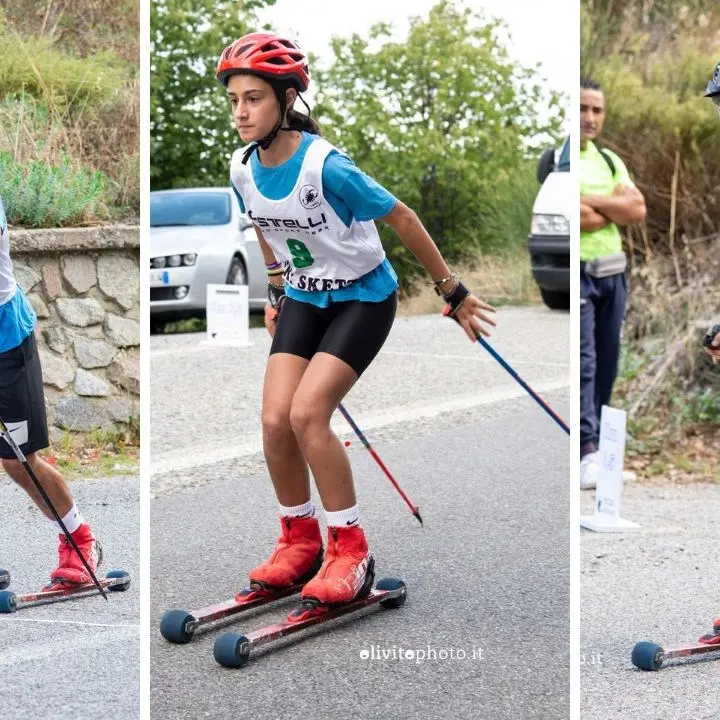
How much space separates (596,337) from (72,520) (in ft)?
9.86

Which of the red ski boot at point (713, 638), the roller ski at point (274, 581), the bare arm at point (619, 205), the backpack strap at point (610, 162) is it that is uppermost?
the backpack strap at point (610, 162)

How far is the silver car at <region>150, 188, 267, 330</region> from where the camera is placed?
6.51 metres

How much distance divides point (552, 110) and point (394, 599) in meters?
1.92

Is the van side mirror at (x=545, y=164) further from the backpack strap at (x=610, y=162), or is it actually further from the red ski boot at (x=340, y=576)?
the red ski boot at (x=340, y=576)

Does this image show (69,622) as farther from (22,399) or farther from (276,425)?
(276,425)

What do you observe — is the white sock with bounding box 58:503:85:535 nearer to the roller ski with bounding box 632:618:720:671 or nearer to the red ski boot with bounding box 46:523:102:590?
the red ski boot with bounding box 46:523:102:590

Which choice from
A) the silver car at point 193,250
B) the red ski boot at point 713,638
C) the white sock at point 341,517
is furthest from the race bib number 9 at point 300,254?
the silver car at point 193,250

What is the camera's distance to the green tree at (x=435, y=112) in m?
4.46

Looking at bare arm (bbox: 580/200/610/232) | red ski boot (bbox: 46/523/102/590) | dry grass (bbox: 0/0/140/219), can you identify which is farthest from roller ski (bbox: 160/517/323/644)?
bare arm (bbox: 580/200/610/232)

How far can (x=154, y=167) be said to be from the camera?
518cm

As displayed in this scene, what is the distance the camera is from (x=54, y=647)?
3869 millimetres

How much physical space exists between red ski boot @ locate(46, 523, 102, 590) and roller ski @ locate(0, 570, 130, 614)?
1 centimetres

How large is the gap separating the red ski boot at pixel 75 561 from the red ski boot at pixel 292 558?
70cm

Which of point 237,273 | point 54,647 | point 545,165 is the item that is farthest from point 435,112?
point 237,273
